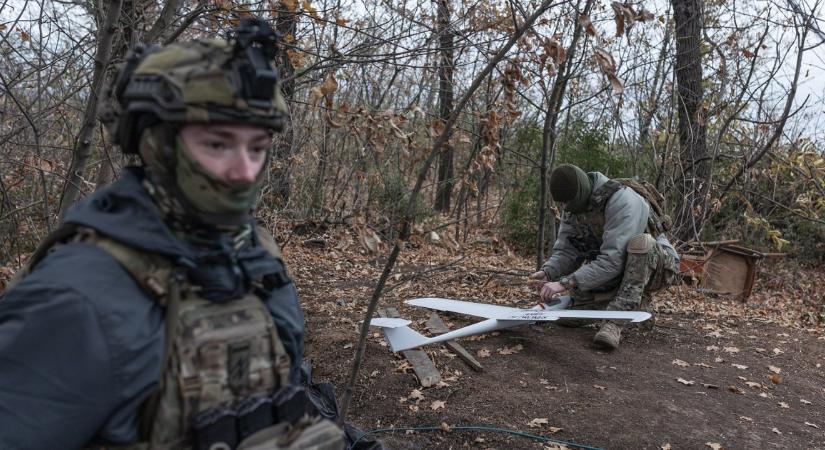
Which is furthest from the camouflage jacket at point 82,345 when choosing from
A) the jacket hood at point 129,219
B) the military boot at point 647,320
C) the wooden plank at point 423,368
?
the military boot at point 647,320

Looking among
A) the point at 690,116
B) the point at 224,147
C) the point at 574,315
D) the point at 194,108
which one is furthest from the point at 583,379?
the point at 690,116

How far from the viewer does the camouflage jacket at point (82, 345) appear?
56.3 inches

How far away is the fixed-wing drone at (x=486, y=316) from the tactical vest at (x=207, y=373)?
260 cm

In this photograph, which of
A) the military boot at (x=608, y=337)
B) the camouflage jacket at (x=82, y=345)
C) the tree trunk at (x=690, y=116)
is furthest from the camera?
the tree trunk at (x=690, y=116)

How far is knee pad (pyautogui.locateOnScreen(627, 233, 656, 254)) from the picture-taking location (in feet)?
18.1

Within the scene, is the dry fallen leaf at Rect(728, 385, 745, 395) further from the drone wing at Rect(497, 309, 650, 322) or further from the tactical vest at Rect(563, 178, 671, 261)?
the tactical vest at Rect(563, 178, 671, 261)

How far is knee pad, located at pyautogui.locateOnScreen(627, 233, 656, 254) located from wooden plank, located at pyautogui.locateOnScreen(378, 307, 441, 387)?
2.23 metres

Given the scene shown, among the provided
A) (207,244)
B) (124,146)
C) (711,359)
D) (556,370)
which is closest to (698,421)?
(556,370)

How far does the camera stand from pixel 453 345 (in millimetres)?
5156

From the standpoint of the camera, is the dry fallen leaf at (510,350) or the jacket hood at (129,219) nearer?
the jacket hood at (129,219)

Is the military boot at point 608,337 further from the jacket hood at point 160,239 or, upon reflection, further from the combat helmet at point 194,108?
the combat helmet at point 194,108

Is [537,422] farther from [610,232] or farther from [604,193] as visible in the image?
[604,193]

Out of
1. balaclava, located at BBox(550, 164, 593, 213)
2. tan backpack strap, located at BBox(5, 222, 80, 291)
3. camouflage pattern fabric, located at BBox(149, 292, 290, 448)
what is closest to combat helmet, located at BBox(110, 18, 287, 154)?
tan backpack strap, located at BBox(5, 222, 80, 291)

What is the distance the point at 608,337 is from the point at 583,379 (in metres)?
0.74
